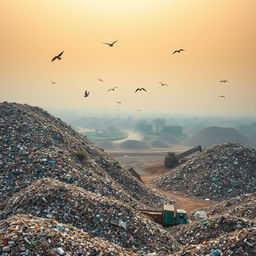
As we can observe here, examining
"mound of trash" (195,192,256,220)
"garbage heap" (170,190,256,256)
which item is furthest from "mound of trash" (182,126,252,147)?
"garbage heap" (170,190,256,256)

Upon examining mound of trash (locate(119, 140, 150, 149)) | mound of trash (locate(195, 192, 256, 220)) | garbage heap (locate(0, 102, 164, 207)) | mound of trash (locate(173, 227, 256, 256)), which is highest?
garbage heap (locate(0, 102, 164, 207))

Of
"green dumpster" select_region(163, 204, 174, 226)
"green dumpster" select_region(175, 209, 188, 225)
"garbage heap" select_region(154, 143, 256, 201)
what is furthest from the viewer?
"garbage heap" select_region(154, 143, 256, 201)

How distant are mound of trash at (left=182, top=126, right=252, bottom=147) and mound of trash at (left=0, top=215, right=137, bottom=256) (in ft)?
217

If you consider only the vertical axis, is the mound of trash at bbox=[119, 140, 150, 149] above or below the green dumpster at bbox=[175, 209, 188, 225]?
below

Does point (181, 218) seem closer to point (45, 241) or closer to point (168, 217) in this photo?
point (168, 217)

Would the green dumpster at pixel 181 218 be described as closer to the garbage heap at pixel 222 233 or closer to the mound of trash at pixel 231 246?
the garbage heap at pixel 222 233

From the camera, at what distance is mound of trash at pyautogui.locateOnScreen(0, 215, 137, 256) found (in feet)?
20.5

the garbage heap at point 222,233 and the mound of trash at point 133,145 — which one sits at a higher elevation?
the garbage heap at point 222,233

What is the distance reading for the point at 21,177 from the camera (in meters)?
12.6

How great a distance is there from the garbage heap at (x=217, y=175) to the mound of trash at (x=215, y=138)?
49.2 meters

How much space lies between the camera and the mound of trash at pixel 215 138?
7212cm

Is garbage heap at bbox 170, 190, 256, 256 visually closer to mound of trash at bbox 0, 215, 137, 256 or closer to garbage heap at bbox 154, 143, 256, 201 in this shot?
mound of trash at bbox 0, 215, 137, 256

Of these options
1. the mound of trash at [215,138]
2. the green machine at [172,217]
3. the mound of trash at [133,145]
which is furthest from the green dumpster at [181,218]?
the mound of trash at [215,138]

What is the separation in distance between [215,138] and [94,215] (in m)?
68.9
